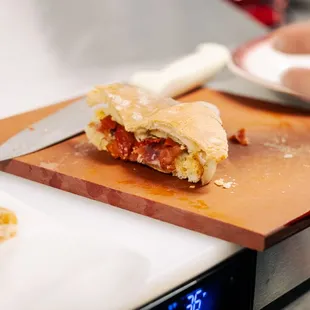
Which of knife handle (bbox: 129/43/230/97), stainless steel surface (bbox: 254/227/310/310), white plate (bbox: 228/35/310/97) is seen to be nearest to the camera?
stainless steel surface (bbox: 254/227/310/310)

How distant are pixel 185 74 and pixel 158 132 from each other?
0.37 meters

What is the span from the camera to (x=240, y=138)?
3.18ft

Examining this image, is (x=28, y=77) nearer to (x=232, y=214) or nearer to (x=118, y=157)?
(x=118, y=157)

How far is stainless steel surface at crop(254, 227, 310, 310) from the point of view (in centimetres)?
75

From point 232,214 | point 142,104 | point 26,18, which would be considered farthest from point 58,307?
point 26,18

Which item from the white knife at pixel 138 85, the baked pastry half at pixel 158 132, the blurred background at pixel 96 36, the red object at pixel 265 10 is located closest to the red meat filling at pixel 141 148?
the baked pastry half at pixel 158 132

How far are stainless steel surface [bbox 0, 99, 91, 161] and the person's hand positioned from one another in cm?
37

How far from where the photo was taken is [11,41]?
1.41m

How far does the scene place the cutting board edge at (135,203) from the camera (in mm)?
725

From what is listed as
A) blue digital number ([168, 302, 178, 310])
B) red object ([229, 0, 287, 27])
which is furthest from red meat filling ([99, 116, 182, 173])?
red object ([229, 0, 287, 27])

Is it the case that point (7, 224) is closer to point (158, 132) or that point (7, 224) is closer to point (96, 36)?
point (158, 132)

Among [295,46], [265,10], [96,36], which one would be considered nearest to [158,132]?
[295,46]

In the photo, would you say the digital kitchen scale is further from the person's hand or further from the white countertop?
the person's hand

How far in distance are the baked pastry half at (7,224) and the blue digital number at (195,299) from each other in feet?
0.72
